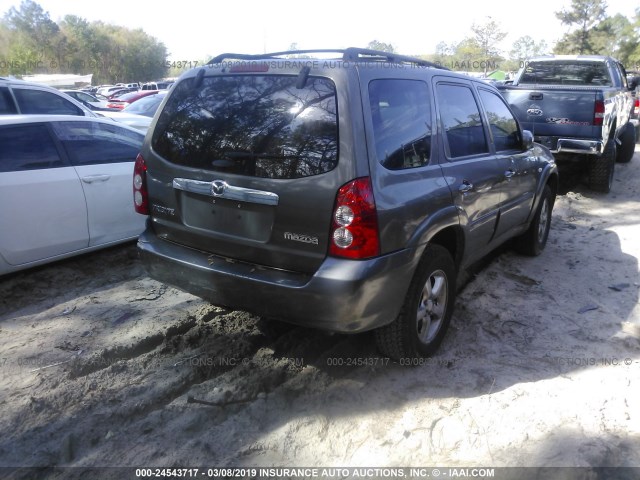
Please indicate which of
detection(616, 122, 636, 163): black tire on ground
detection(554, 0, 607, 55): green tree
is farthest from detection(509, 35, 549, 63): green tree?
detection(616, 122, 636, 163): black tire on ground

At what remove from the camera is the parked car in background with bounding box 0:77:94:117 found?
25.1 ft

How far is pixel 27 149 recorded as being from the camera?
166 inches

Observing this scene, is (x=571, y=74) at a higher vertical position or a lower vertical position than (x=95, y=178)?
higher

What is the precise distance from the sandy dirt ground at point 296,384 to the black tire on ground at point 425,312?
0.16 metres

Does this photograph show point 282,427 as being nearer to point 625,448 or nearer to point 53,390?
point 53,390

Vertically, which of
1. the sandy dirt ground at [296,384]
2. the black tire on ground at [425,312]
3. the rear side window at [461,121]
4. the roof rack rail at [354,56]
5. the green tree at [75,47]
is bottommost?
the sandy dirt ground at [296,384]

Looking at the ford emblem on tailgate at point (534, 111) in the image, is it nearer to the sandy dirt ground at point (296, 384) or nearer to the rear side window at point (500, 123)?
the rear side window at point (500, 123)

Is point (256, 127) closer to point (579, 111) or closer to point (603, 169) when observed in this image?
point (579, 111)

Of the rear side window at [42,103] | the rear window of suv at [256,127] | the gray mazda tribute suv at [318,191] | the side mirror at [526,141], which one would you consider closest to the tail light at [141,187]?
the gray mazda tribute suv at [318,191]

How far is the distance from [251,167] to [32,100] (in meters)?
6.77

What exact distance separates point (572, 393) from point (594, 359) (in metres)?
0.53

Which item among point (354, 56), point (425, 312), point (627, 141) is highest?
point (354, 56)

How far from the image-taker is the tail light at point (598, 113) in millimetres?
7113

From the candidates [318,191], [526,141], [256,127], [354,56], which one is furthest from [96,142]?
[526,141]
